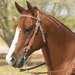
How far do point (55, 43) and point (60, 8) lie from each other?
7.29 m

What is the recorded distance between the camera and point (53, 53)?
15.9 ft

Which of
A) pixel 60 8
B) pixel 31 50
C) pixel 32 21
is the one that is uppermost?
pixel 32 21

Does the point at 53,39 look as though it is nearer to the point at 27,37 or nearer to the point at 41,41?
the point at 41,41

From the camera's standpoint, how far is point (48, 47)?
4.86m

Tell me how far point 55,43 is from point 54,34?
0.38 ft

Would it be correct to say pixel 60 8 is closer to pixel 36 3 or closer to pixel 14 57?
pixel 36 3

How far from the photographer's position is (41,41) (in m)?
4.83

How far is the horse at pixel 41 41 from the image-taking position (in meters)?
4.78

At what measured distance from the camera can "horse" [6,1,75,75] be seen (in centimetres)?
478

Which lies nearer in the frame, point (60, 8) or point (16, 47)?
point (16, 47)

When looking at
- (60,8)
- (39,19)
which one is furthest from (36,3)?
(39,19)

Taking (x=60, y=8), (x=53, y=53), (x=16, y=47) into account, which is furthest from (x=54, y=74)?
(x=60, y=8)

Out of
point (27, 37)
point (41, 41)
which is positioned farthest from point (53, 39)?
point (27, 37)

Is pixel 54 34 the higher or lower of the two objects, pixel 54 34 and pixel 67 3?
the higher
